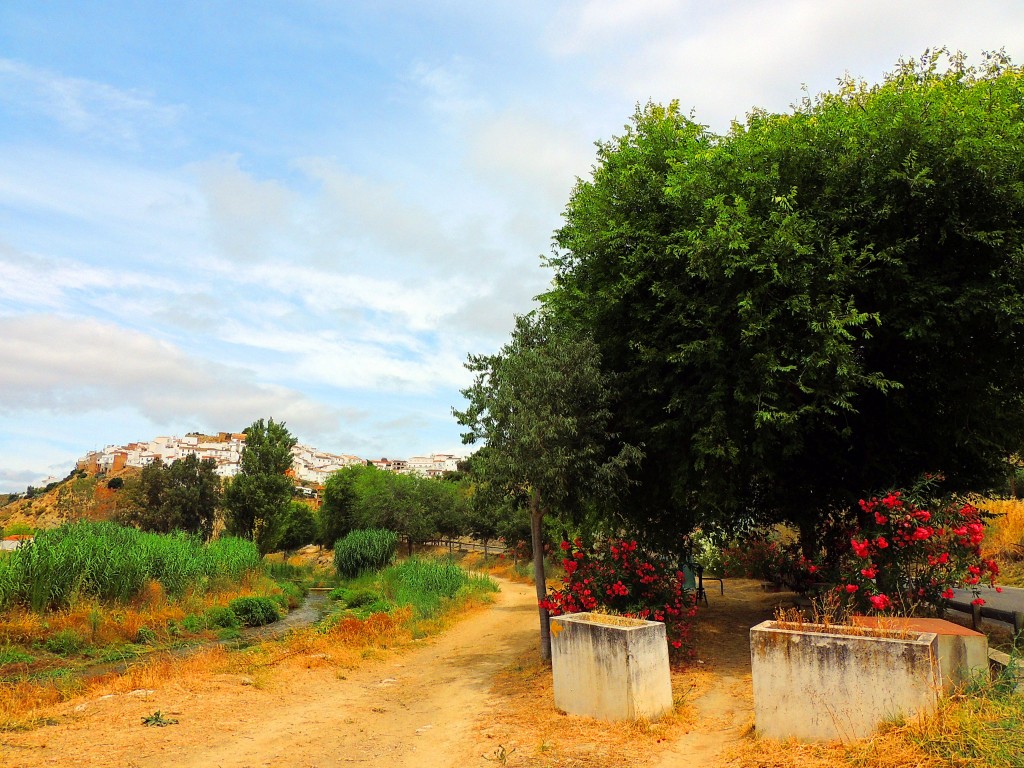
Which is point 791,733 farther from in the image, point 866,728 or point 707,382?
point 707,382

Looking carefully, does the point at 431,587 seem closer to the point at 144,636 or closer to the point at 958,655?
the point at 144,636

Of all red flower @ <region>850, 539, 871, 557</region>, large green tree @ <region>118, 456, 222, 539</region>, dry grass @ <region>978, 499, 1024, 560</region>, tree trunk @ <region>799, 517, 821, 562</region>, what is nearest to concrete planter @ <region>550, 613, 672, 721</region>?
red flower @ <region>850, 539, 871, 557</region>

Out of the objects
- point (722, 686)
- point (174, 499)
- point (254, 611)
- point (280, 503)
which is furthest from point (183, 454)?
point (722, 686)

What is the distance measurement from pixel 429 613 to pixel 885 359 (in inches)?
525

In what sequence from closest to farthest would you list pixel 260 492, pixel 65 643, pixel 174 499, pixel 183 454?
1. pixel 65 643
2. pixel 260 492
3. pixel 174 499
4. pixel 183 454

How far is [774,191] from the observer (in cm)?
998

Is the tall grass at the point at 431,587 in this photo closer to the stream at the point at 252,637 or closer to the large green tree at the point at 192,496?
the stream at the point at 252,637

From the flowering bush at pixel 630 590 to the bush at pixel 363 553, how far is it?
72.4ft

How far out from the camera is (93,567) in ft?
61.6

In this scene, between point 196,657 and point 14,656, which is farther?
point 14,656

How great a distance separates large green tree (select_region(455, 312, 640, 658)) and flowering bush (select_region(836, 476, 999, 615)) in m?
3.35

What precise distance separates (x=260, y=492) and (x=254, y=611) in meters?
18.1

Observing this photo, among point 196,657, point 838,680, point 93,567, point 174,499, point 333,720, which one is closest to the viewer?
point 838,680

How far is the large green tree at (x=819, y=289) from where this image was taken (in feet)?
29.5
